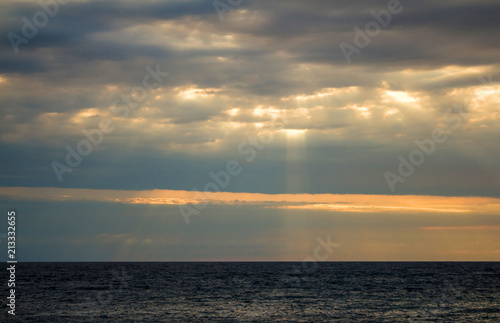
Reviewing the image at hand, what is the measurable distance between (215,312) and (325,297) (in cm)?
2571

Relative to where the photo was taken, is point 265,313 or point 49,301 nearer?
point 265,313

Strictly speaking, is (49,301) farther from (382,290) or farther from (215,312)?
(382,290)

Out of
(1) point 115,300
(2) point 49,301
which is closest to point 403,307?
(1) point 115,300

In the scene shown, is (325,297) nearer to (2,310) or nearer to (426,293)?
(426,293)

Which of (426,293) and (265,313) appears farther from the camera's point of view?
(426,293)

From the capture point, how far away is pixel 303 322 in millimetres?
53281

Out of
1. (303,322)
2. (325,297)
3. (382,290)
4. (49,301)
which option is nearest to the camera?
(303,322)

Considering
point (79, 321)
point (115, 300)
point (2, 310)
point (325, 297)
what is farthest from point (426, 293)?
point (2, 310)

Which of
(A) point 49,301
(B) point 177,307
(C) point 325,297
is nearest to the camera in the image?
(B) point 177,307

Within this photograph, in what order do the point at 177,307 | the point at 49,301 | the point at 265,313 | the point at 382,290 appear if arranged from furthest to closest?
1. the point at 382,290
2. the point at 49,301
3. the point at 177,307
4. the point at 265,313

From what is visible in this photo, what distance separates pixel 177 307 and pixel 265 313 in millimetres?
12874

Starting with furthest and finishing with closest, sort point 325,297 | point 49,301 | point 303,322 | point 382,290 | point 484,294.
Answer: point 382,290 < point 484,294 < point 325,297 < point 49,301 < point 303,322

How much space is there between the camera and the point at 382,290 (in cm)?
9231

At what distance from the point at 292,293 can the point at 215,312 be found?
2872 cm
